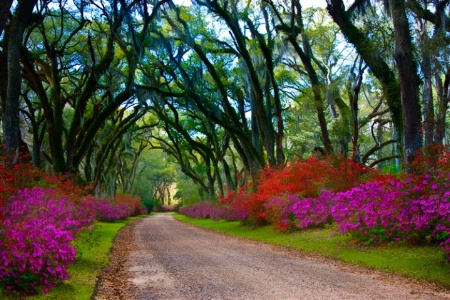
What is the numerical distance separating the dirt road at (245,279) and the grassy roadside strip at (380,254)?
43cm

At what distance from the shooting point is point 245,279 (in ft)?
25.4

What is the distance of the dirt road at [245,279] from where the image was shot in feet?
21.3

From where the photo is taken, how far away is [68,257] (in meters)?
6.70

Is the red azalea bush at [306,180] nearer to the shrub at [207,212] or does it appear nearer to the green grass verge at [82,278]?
the green grass verge at [82,278]

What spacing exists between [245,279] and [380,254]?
3.67 meters

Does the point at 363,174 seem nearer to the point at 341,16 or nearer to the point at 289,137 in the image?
the point at 341,16

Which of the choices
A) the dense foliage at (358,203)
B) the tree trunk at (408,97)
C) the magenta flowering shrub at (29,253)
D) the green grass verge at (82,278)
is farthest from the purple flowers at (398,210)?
the magenta flowering shrub at (29,253)

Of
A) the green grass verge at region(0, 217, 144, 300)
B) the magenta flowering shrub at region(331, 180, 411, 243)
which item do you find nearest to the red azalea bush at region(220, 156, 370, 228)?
the magenta flowering shrub at region(331, 180, 411, 243)

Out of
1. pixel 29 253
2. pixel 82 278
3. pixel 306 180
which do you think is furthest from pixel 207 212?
pixel 29 253

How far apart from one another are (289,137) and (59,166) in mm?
21112

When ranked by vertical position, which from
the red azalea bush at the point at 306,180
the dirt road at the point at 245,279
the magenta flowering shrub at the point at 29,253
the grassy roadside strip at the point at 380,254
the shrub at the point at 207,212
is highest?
the red azalea bush at the point at 306,180

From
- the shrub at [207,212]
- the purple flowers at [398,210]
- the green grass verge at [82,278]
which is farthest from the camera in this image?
the shrub at [207,212]

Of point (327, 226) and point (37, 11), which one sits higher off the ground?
point (37, 11)

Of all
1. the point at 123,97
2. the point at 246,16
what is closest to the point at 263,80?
the point at 246,16
